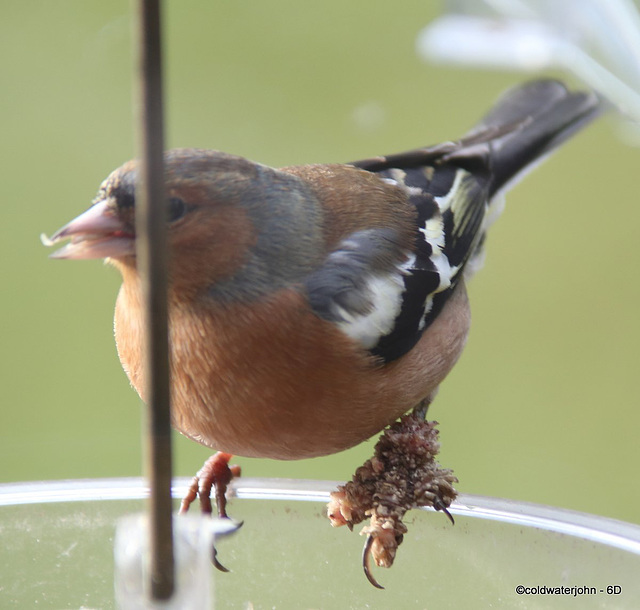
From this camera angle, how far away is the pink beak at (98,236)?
1362mm

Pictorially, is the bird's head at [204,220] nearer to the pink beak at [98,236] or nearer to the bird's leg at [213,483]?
the pink beak at [98,236]

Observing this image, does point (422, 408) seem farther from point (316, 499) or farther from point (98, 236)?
point (98, 236)

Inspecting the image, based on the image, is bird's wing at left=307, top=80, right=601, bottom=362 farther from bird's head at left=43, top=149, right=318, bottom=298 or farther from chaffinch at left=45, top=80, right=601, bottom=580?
bird's head at left=43, top=149, right=318, bottom=298

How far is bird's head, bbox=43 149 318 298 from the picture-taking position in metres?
1.39

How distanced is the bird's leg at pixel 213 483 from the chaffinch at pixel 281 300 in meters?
0.01

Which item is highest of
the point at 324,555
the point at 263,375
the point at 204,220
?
the point at 204,220

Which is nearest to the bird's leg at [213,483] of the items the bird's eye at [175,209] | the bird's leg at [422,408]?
the bird's leg at [422,408]

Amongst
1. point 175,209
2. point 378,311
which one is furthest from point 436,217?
point 175,209

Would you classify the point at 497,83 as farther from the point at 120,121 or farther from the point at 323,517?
the point at 323,517

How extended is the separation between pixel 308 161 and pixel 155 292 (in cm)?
371

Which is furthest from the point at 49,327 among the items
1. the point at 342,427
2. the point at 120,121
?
Answer: the point at 342,427

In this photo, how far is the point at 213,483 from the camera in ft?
6.13

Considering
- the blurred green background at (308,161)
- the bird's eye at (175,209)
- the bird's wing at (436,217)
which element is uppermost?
the bird's eye at (175,209)

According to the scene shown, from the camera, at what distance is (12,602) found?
1624mm
